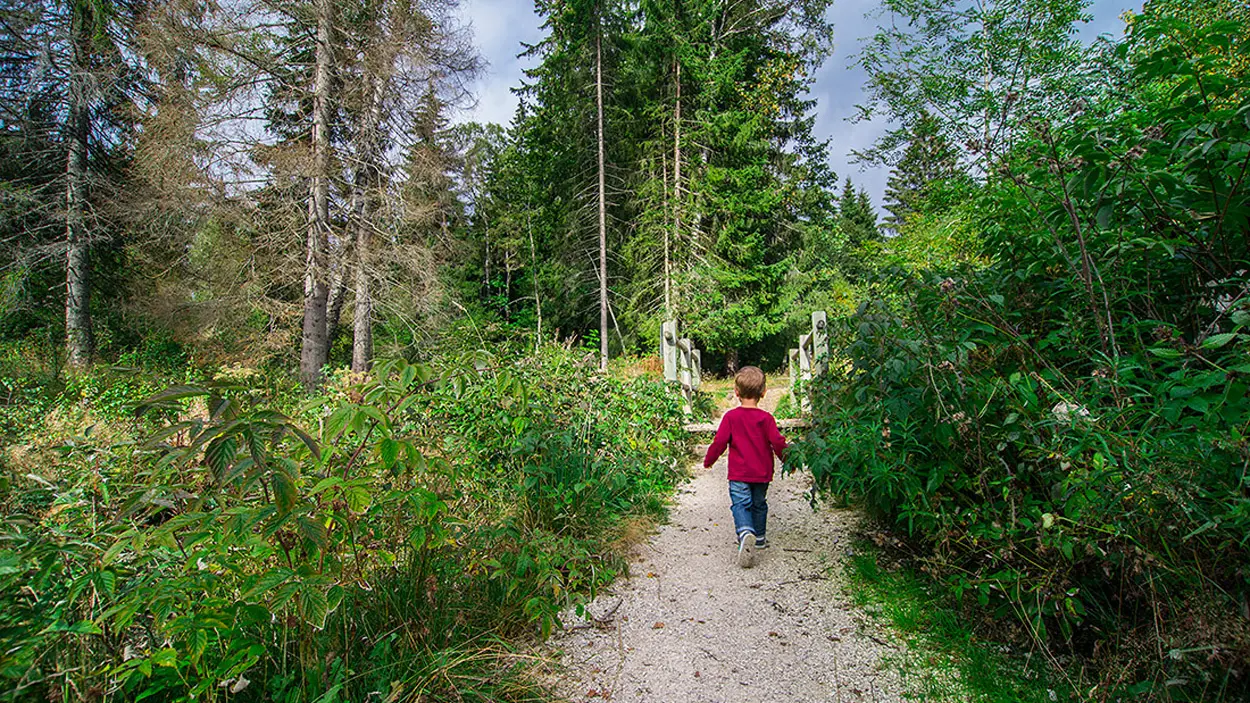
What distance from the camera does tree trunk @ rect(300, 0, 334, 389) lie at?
10.9 metres

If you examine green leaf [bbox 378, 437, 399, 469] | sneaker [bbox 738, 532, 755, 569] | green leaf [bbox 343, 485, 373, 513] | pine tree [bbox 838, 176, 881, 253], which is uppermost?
pine tree [bbox 838, 176, 881, 253]

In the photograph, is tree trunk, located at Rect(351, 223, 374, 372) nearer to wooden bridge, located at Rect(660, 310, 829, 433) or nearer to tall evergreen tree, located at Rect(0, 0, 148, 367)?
A: tall evergreen tree, located at Rect(0, 0, 148, 367)

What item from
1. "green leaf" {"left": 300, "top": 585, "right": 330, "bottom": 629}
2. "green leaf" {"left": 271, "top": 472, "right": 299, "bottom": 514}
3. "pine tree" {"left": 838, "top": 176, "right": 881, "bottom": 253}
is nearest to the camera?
"green leaf" {"left": 271, "top": 472, "right": 299, "bottom": 514}

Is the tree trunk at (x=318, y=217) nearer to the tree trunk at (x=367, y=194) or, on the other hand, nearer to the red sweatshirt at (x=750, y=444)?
the tree trunk at (x=367, y=194)

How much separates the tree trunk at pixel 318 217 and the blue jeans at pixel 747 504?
9.98m

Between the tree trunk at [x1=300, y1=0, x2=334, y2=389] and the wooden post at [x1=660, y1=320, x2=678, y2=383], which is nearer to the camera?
the wooden post at [x1=660, y1=320, x2=678, y2=383]

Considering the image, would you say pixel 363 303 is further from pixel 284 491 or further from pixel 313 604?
pixel 284 491

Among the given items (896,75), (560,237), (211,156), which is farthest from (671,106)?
(211,156)

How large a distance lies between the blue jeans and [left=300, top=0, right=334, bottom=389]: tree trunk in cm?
998

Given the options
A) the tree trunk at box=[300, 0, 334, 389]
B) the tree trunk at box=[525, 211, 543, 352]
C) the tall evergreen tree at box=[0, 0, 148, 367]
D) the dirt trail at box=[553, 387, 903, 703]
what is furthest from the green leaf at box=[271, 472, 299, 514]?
the tree trunk at box=[525, 211, 543, 352]

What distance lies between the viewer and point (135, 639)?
169 cm

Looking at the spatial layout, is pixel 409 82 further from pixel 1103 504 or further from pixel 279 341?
pixel 1103 504

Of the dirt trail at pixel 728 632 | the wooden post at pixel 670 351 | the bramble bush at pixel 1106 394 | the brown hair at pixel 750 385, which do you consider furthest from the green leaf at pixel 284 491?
the wooden post at pixel 670 351

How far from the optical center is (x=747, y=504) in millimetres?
3631
